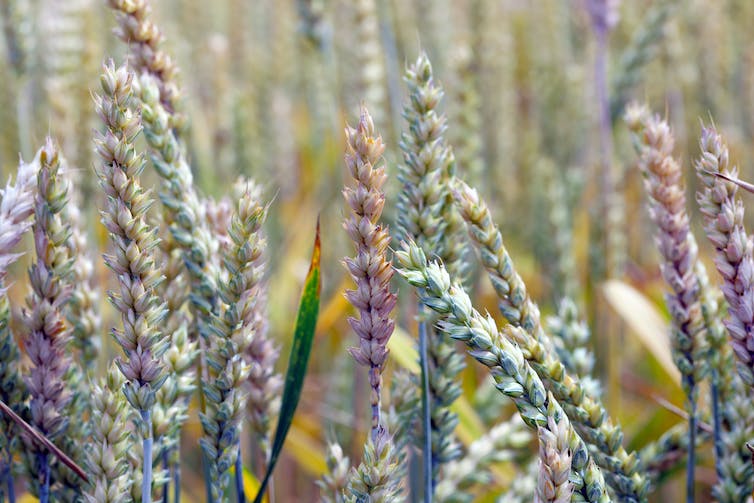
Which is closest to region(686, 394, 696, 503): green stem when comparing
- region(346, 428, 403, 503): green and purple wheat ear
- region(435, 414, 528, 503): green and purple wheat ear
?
region(435, 414, 528, 503): green and purple wheat ear

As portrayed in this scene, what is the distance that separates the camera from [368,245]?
56 cm

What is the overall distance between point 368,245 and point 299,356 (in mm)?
197

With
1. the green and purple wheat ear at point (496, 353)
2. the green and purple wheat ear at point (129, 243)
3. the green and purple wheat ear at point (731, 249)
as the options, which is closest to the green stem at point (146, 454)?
the green and purple wheat ear at point (129, 243)

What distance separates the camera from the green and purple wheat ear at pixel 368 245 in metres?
0.56

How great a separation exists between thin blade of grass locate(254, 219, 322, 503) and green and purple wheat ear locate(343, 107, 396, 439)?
0.14 m

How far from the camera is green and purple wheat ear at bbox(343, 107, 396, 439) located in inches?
21.9

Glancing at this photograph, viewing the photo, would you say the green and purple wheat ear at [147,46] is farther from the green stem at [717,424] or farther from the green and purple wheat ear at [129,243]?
the green stem at [717,424]

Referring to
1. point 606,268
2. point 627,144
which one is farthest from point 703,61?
point 606,268

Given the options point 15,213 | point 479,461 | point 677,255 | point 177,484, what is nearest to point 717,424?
point 677,255

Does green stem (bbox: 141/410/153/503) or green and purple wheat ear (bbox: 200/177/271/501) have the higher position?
green and purple wheat ear (bbox: 200/177/271/501)

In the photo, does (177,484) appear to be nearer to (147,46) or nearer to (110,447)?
(110,447)

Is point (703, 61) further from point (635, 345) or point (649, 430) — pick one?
point (649, 430)

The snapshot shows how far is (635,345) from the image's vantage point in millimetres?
1991

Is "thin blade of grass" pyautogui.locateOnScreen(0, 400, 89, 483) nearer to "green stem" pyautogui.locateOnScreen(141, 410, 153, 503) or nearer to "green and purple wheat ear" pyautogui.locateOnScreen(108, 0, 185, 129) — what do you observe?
"green stem" pyautogui.locateOnScreen(141, 410, 153, 503)
